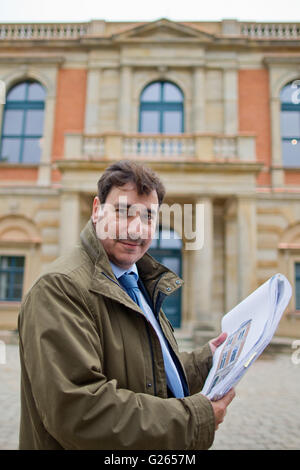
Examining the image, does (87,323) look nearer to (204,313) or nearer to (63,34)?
(204,313)

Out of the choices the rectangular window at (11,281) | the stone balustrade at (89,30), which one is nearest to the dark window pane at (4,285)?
the rectangular window at (11,281)

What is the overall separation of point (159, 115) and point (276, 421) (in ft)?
35.8

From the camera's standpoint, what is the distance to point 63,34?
44.6 feet

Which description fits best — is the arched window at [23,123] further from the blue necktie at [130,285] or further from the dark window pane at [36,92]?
the blue necktie at [130,285]

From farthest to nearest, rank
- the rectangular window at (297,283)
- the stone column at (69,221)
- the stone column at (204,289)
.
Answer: the rectangular window at (297,283), the stone column at (69,221), the stone column at (204,289)

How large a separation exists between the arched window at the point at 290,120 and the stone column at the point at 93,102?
6.61 meters

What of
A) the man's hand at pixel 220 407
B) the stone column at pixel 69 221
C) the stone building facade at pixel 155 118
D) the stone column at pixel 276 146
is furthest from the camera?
the stone column at pixel 276 146

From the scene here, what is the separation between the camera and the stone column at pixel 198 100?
40.6 feet

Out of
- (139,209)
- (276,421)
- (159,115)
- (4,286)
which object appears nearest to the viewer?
(139,209)

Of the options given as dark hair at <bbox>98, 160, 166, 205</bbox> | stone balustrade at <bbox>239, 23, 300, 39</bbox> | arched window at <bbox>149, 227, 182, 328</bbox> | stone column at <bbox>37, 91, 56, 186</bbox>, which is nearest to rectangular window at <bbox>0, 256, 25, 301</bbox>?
stone column at <bbox>37, 91, 56, 186</bbox>

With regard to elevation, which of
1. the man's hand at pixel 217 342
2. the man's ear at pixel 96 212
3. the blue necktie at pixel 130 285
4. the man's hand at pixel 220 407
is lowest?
the man's hand at pixel 220 407

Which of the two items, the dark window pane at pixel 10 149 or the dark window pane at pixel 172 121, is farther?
the dark window pane at pixel 10 149
